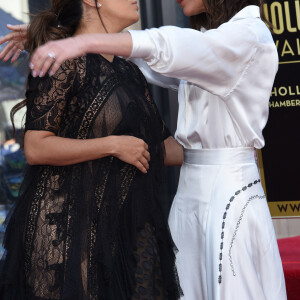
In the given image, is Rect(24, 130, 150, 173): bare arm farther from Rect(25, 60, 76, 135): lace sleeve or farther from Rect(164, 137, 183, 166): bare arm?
Rect(164, 137, 183, 166): bare arm

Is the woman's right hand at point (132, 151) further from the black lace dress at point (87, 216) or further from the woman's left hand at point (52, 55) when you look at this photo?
the woman's left hand at point (52, 55)

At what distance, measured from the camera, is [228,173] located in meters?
2.04

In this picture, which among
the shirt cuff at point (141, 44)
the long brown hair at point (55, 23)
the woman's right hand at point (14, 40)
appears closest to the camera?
the shirt cuff at point (141, 44)

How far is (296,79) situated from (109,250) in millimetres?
1847

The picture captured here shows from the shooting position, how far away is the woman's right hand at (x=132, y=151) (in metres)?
2.05

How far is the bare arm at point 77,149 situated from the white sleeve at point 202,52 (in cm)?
33

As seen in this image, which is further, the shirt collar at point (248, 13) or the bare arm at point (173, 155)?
the bare arm at point (173, 155)

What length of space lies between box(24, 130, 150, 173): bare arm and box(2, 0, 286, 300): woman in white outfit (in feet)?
0.55

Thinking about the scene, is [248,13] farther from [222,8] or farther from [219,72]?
[219,72]

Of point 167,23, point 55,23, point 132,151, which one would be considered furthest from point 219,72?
point 167,23

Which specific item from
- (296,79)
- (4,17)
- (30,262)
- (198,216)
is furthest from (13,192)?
(296,79)

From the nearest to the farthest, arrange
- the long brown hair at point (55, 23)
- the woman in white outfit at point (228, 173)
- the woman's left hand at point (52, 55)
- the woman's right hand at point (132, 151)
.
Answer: the woman's left hand at point (52, 55) < the woman in white outfit at point (228, 173) < the woman's right hand at point (132, 151) < the long brown hair at point (55, 23)

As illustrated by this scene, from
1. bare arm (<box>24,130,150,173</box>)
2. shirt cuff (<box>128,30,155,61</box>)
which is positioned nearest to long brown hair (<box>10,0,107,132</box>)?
bare arm (<box>24,130,150,173</box>)

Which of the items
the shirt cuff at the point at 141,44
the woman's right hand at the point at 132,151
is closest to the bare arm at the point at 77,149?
the woman's right hand at the point at 132,151
